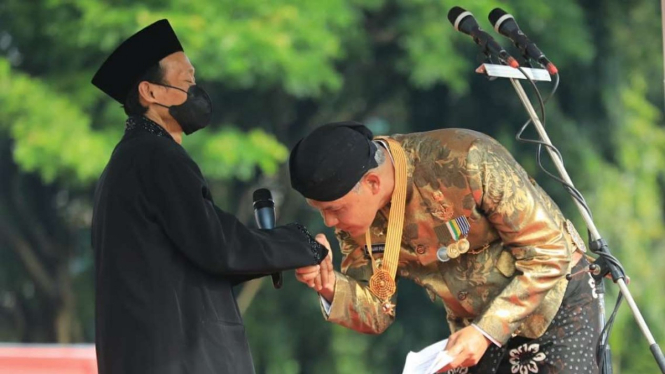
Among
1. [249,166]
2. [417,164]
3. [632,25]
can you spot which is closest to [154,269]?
[417,164]

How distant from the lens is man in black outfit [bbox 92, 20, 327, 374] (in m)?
2.40

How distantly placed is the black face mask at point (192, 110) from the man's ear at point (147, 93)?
36 millimetres

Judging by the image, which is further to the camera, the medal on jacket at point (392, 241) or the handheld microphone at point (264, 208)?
the handheld microphone at point (264, 208)

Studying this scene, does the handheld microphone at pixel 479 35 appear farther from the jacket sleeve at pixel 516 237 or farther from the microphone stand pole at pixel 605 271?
the jacket sleeve at pixel 516 237

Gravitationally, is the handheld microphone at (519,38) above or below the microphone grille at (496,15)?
below

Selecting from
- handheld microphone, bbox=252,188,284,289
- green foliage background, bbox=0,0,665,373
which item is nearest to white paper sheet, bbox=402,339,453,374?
handheld microphone, bbox=252,188,284,289

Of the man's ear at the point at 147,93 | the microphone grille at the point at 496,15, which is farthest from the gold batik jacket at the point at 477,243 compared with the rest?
the man's ear at the point at 147,93

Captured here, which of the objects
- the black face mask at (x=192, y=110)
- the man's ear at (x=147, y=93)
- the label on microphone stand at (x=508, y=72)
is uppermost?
the label on microphone stand at (x=508, y=72)

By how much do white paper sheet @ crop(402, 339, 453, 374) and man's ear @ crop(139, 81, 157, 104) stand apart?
965mm

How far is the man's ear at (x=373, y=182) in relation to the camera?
7.88ft

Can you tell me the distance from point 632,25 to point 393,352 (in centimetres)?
313

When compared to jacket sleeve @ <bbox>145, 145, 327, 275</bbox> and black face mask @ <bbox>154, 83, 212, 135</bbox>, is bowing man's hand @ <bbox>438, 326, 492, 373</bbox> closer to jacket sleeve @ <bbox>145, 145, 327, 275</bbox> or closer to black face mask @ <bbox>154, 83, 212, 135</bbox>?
jacket sleeve @ <bbox>145, 145, 327, 275</bbox>

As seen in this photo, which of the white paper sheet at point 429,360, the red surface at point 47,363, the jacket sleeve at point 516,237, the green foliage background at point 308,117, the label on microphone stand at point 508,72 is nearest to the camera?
the white paper sheet at point 429,360

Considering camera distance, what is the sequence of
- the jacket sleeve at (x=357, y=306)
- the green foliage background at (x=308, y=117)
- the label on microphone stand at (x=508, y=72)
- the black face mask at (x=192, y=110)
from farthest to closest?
the green foliage background at (x=308, y=117)
the black face mask at (x=192, y=110)
the jacket sleeve at (x=357, y=306)
the label on microphone stand at (x=508, y=72)
